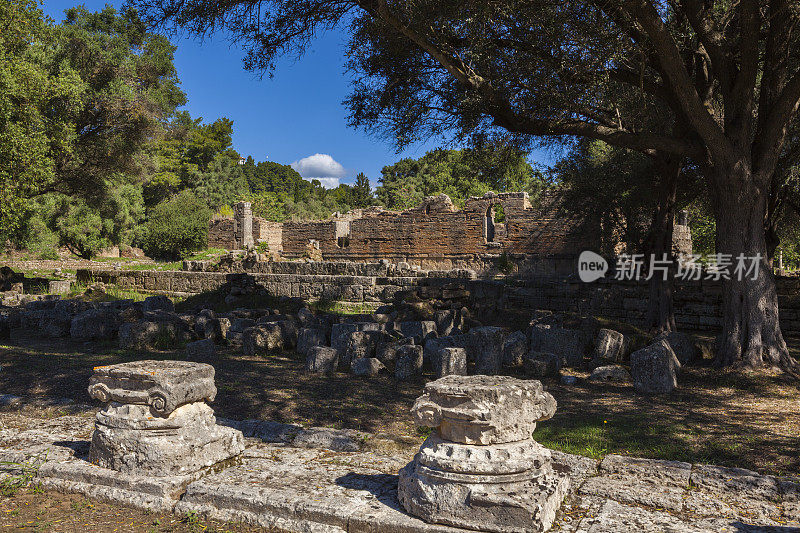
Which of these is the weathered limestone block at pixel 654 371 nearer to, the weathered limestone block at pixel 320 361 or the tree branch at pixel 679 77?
the tree branch at pixel 679 77

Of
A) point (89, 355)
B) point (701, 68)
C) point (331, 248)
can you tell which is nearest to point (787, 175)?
point (701, 68)

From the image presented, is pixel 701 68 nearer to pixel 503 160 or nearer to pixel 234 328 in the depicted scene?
pixel 503 160

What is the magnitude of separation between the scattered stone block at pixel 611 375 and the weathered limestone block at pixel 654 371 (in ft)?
1.62

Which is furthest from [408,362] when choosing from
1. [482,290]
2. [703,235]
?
[703,235]

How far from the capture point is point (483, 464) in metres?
3.35

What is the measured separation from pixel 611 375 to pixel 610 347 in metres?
1.35

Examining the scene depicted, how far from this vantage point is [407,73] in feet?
35.3

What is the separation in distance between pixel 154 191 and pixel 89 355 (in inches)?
1371

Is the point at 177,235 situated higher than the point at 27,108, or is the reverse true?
the point at 27,108

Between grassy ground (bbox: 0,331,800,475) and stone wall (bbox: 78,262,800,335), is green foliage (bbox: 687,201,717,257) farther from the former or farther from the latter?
grassy ground (bbox: 0,331,800,475)

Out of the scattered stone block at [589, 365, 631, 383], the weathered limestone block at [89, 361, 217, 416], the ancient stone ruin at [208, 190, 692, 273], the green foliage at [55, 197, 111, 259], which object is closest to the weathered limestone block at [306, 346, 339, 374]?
the scattered stone block at [589, 365, 631, 383]

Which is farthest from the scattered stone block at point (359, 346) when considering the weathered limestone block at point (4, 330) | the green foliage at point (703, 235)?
the green foliage at point (703, 235)

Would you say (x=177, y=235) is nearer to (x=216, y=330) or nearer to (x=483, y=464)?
(x=216, y=330)

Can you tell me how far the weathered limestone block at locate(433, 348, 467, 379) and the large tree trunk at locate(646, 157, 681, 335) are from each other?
5.30m
